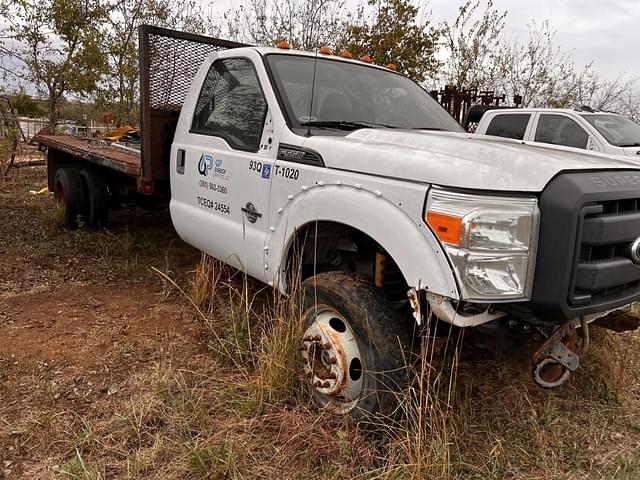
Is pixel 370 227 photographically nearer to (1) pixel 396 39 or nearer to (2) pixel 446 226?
(2) pixel 446 226

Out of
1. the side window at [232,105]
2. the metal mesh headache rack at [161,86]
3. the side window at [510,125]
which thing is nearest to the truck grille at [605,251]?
the side window at [232,105]

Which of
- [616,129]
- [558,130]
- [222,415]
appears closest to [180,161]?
[222,415]

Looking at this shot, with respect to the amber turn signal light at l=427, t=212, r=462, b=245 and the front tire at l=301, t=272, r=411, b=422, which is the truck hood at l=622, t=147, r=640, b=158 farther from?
the amber turn signal light at l=427, t=212, r=462, b=245

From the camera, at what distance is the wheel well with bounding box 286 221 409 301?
2.81 m

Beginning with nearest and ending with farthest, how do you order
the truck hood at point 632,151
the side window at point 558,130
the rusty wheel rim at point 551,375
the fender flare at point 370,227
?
the fender flare at point 370,227, the rusty wheel rim at point 551,375, the truck hood at point 632,151, the side window at point 558,130

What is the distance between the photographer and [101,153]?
5.66 m

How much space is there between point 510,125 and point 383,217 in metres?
7.62

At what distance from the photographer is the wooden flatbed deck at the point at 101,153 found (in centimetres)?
495

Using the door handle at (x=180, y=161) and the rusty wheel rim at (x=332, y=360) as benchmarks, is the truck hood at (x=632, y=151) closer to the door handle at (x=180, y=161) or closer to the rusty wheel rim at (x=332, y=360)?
the door handle at (x=180, y=161)

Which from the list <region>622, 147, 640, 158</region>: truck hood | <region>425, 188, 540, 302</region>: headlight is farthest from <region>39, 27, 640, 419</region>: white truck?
<region>622, 147, 640, 158</region>: truck hood

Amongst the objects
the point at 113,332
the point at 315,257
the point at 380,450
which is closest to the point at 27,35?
the point at 113,332

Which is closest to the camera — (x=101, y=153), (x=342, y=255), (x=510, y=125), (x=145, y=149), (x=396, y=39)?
(x=342, y=255)

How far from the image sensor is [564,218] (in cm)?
212

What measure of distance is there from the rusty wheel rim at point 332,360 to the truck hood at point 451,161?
79cm
